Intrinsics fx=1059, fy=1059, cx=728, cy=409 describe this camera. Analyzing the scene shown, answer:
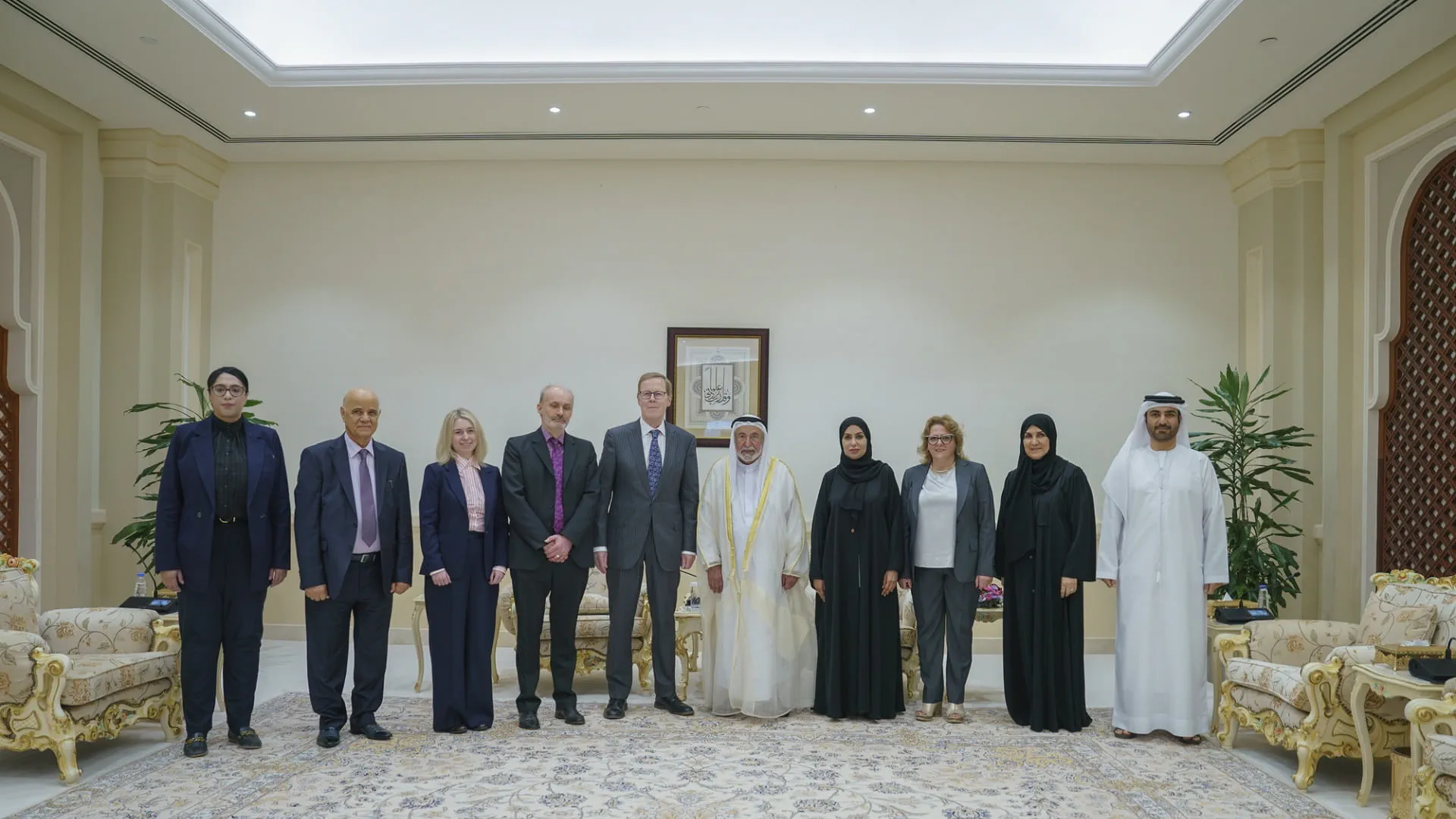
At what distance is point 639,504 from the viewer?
5297mm

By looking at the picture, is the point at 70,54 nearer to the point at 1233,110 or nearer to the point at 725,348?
the point at 725,348

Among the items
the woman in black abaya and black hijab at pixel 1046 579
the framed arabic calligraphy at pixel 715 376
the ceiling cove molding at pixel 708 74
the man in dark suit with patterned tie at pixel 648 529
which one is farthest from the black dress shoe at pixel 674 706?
the ceiling cove molding at pixel 708 74

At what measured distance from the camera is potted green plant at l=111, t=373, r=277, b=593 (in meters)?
6.65

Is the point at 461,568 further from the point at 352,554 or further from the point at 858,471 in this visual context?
the point at 858,471

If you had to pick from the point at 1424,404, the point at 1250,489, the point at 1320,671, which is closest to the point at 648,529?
the point at 1320,671

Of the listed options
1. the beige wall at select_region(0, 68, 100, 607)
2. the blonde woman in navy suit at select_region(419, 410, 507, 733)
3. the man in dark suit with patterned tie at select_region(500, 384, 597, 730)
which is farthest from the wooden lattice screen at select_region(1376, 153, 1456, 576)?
the beige wall at select_region(0, 68, 100, 607)

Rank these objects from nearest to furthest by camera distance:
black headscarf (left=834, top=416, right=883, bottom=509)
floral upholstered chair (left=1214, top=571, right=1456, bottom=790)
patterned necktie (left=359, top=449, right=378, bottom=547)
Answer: floral upholstered chair (left=1214, top=571, right=1456, bottom=790) → patterned necktie (left=359, top=449, right=378, bottom=547) → black headscarf (left=834, top=416, right=883, bottom=509)

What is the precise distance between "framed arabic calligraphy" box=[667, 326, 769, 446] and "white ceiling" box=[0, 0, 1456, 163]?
1.29 metres

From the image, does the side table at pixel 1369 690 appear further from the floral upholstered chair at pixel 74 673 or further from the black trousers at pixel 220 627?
→ the floral upholstered chair at pixel 74 673

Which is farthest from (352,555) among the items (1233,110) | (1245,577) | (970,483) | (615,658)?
(1233,110)

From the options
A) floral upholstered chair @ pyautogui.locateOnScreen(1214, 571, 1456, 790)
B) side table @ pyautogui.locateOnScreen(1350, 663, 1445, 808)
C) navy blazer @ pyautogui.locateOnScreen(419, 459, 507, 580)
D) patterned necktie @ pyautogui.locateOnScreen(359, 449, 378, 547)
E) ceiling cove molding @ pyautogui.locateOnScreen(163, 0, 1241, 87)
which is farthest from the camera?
ceiling cove molding @ pyautogui.locateOnScreen(163, 0, 1241, 87)

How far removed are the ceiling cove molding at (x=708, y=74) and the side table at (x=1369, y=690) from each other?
11.3 feet

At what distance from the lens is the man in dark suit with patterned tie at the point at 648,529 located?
5.28m

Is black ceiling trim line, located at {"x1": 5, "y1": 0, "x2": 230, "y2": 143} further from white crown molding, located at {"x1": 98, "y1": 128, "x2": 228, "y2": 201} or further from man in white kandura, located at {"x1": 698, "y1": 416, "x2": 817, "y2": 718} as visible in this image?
man in white kandura, located at {"x1": 698, "y1": 416, "x2": 817, "y2": 718}
